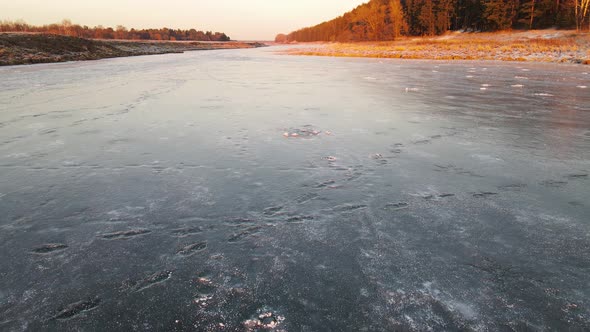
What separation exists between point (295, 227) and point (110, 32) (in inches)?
5076

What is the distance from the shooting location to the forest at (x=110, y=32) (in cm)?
7438

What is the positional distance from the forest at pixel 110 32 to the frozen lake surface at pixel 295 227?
7664 cm

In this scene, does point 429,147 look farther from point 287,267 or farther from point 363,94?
point 363,94

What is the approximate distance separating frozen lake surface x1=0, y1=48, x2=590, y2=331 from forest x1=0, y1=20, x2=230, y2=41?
3017 inches

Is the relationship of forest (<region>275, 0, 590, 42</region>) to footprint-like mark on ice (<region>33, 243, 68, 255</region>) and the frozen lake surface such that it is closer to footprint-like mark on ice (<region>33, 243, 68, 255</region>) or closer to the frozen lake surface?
the frozen lake surface

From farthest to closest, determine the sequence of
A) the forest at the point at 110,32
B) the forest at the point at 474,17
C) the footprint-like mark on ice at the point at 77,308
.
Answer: the forest at the point at 110,32 → the forest at the point at 474,17 → the footprint-like mark on ice at the point at 77,308

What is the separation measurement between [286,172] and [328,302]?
7.09 feet

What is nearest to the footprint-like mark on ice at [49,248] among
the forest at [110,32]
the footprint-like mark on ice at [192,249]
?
the footprint-like mark on ice at [192,249]

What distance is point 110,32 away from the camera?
108 metres

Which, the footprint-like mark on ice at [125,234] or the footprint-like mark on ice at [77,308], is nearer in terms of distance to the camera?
the footprint-like mark on ice at [77,308]

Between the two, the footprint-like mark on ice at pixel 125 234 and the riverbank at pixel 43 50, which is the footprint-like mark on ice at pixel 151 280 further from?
the riverbank at pixel 43 50

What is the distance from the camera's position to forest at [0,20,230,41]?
7438 cm

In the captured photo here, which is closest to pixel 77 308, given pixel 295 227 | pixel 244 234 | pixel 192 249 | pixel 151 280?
pixel 151 280

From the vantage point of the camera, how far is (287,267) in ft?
7.26
